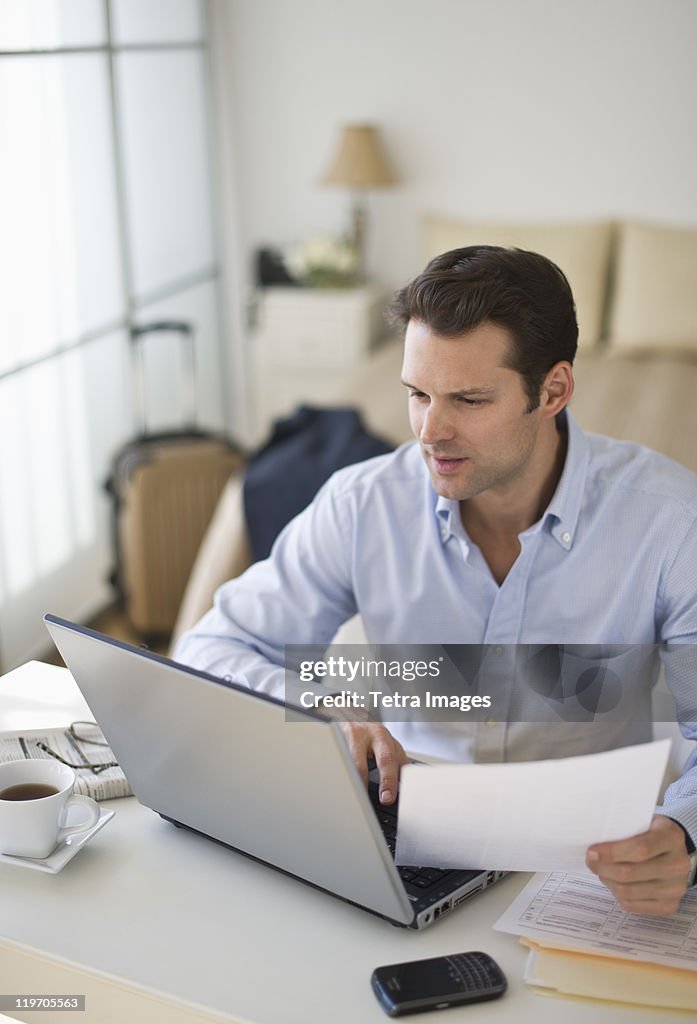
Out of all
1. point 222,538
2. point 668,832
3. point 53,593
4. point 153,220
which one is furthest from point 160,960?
point 153,220

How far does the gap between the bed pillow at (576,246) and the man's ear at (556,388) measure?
2.29 metres

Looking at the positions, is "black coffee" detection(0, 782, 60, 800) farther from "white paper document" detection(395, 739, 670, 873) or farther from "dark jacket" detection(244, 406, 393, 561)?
"dark jacket" detection(244, 406, 393, 561)

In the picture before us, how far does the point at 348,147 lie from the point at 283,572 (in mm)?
2789

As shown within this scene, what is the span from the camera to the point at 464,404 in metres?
1.31

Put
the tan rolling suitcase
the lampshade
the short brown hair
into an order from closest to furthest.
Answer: the short brown hair → the tan rolling suitcase → the lampshade

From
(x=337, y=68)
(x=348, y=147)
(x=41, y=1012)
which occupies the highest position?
(x=337, y=68)

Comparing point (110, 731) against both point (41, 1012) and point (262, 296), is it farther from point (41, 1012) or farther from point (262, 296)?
point (262, 296)

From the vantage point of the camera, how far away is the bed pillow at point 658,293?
348 centimetres

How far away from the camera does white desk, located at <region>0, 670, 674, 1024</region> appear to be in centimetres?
88

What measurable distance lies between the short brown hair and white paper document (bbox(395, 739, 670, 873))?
550 millimetres

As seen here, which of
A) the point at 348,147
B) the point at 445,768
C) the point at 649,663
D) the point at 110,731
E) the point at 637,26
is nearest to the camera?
the point at 445,768

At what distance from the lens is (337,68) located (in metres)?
4.10

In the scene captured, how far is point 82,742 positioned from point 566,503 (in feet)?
2.04

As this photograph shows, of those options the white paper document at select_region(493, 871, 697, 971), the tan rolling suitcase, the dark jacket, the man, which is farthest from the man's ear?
the tan rolling suitcase
